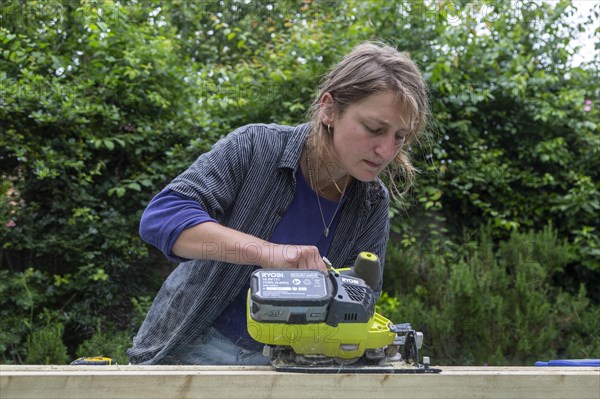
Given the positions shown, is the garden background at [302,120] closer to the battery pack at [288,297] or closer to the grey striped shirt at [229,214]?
the grey striped shirt at [229,214]

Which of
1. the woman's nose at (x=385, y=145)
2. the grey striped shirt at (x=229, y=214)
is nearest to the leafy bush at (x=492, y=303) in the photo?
the grey striped shirt at (x=229, y=214)

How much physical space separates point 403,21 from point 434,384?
163 inches

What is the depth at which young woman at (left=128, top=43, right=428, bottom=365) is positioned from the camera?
74.3 inches

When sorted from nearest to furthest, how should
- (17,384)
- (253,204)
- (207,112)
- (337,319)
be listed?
(17,384) < (337,319) < (253,204) < (207,112)

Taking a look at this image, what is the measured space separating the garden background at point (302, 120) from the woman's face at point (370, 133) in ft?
7.94

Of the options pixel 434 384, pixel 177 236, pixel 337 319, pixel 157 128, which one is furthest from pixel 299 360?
pixel 157 128

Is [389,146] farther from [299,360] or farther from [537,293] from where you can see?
[537,293]

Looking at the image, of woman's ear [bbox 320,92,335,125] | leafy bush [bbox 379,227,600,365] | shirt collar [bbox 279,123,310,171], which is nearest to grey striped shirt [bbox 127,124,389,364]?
shirt collar [bbox 279,123,310,171]

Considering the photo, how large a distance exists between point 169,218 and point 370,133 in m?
0.63

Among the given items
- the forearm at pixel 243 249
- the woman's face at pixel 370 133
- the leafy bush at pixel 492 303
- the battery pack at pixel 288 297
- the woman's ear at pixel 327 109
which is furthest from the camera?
the leafy bush at pixel 492 303

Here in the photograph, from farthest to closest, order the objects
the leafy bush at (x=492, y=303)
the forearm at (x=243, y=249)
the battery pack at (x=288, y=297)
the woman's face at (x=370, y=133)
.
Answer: the leafy bush at (x=492, y=303)
the woman's face at (x=370, y=133)
the forearm at (x=243, y=249)
the battery pack at (x=288, y=297)

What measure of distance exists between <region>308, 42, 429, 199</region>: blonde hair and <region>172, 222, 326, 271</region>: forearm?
17.0 inches

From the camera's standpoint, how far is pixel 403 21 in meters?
5.25

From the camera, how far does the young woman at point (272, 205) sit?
189 centimetres
